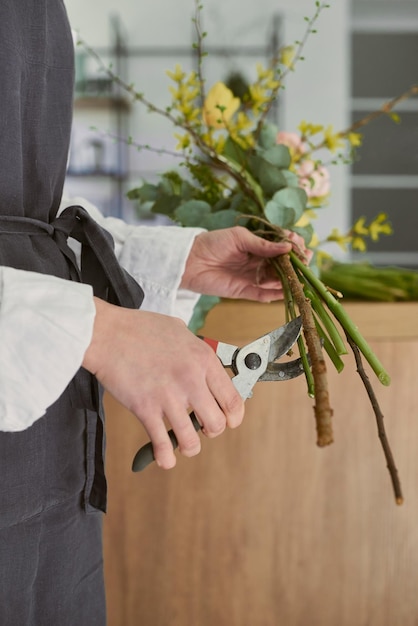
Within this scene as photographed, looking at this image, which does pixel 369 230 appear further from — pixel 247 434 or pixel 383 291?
pixel 247 434

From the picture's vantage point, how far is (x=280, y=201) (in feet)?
2.59

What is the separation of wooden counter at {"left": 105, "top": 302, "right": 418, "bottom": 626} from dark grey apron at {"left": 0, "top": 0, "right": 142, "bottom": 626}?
51cm

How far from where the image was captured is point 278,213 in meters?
0.78

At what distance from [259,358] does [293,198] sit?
0.98 feet

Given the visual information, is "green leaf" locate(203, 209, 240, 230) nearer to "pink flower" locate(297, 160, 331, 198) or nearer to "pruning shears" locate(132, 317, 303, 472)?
"pink flower" locate(297, 160, 331, 198)

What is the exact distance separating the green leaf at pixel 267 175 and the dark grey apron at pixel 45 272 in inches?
10.7

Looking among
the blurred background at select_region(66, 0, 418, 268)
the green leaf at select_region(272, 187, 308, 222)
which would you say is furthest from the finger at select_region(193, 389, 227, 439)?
the blurred background at select_region(66, 0, 418, 268)

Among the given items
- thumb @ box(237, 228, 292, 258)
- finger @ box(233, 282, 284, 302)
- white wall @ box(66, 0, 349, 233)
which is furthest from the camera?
white wall @ box(66, 0, 349, 233)

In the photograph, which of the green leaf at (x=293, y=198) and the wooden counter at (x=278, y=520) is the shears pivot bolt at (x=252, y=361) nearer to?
the green leaf at (x=293, y=198)

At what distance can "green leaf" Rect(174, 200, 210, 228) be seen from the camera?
863 millimetres

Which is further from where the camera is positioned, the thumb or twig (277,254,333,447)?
the thumb

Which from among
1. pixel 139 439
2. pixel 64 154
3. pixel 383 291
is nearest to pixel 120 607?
pixel 139 439

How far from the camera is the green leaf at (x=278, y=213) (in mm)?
780

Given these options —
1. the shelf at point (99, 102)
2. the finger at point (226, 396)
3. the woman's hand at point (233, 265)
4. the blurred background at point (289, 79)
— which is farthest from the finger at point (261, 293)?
the shelf at point (99, 102)
